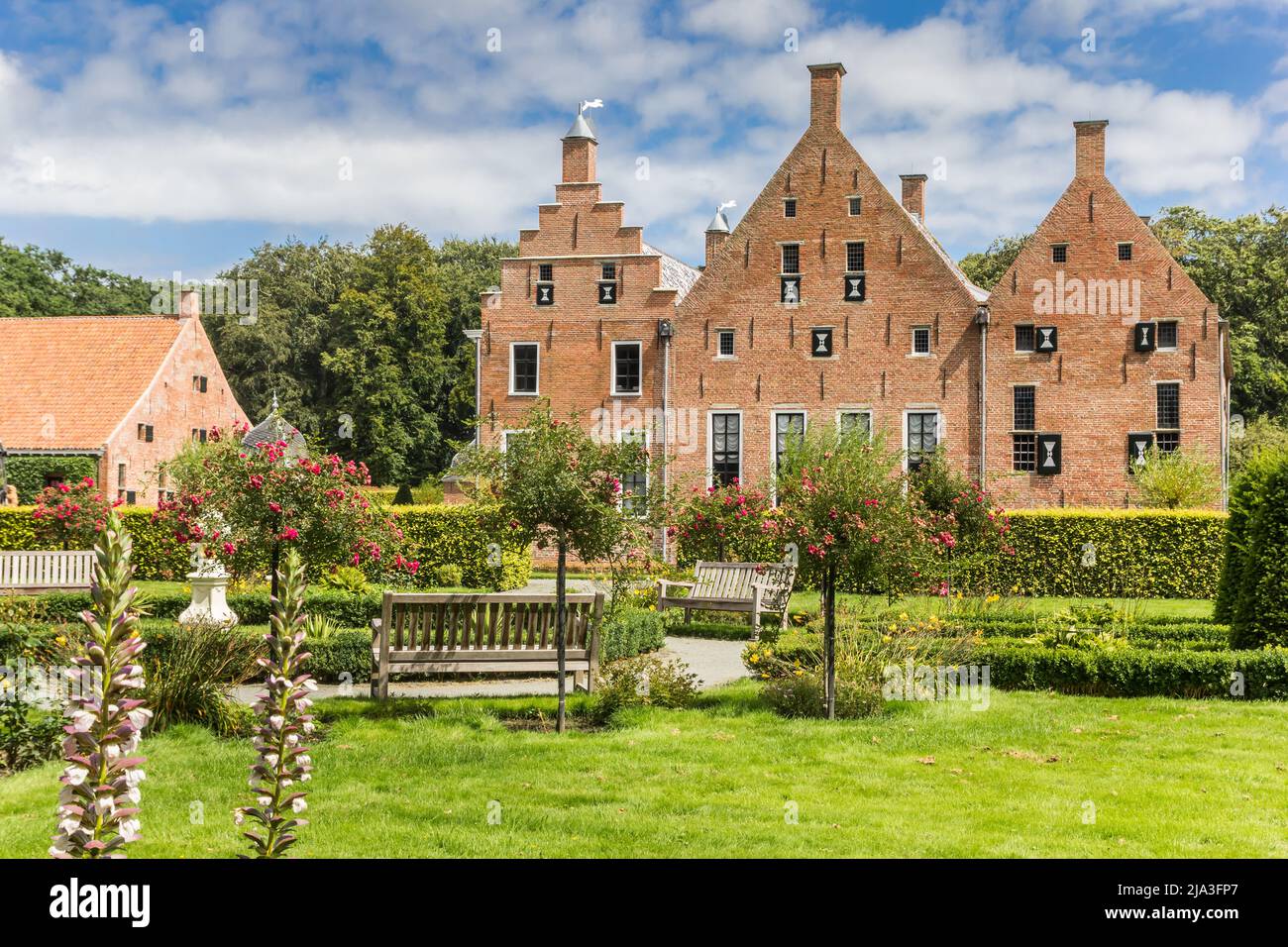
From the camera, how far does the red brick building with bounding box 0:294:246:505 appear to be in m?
32.4

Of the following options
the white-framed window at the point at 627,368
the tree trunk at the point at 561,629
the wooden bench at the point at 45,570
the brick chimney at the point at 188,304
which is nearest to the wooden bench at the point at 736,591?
the tree trunk at the point at 561,629

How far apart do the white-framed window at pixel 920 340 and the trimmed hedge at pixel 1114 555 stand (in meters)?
6.86

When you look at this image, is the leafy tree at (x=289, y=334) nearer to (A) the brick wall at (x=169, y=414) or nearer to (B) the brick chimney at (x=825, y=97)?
(A) the brick wall at (x=169, y=414)

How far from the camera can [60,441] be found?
107 ft

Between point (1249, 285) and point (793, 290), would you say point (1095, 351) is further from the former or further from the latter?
point (1249, 285)

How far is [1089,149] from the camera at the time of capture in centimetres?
2762

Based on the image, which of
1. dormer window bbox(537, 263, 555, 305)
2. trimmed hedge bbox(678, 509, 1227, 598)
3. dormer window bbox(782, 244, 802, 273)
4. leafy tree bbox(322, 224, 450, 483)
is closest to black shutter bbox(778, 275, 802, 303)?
dormer window bbox(782, 244, 802, 273)

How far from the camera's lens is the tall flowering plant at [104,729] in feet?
9.38

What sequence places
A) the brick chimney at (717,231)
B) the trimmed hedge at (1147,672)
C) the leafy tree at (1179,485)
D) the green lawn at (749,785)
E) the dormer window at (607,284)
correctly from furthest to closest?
the brick chimney at (717,231)
the dormer window at (607,284)
the leafy tree at (1179,485)
the trimmed hedge at (1147,672)
the green lawn at (749,785)

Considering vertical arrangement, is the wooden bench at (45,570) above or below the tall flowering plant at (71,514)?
below

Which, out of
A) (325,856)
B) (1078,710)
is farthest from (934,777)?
(325,856)

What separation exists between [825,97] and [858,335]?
6.10 meters
